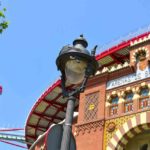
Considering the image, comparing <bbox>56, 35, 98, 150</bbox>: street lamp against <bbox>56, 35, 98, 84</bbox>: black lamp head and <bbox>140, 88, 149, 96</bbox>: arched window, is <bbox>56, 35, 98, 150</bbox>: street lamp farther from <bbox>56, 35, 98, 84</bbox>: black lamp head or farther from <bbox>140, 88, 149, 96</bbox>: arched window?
<bbox>140, 88, 149, 96</bbox>: arched window

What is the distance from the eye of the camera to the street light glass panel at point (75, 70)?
4742 millimetres

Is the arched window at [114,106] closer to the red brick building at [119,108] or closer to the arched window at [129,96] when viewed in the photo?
the red brick building at [119,108]

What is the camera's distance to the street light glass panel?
474cm

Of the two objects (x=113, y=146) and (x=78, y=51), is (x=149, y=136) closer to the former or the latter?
(x=113, y=146)

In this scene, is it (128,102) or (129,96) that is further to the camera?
(129,96)

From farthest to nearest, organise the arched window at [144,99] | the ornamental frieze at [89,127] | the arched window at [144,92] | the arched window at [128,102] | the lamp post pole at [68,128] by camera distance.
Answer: the ornamental frieze at [89,127] → the arched window at [128,102] → the arched window at [144,92] → the arched window at [144,99] → the lamp post pole at [68,128]

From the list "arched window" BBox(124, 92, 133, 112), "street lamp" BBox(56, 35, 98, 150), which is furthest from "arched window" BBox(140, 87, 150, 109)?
"street lamp" BBox(56, 35, 98, 150)

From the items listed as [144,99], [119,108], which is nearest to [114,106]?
[119,108]

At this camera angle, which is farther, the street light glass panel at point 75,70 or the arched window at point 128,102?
the arched window at point 128,102

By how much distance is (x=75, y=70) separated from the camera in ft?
15.6

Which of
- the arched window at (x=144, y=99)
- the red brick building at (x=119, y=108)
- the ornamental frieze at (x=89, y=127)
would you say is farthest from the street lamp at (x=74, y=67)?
the ornamental frieze at (x=89, y=127)

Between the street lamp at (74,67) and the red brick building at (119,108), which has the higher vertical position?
the red brick building at (119,108)

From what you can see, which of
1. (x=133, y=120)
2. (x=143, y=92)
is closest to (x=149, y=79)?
(x=143, y=92)

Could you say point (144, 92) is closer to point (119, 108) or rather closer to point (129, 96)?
point (129, 96)
